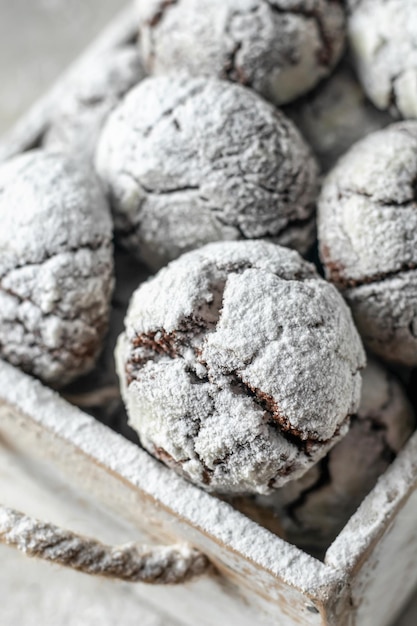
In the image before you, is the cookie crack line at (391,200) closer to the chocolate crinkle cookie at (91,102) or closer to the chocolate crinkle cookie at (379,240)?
the chocolate crinkle cookie at (379,240)

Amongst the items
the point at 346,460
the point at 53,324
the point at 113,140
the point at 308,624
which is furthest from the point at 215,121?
the point at 308,624

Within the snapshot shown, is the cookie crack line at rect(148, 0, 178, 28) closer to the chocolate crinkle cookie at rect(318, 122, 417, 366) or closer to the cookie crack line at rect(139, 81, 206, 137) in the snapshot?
the cookie crack line at rect(139, 81, 206, 137)

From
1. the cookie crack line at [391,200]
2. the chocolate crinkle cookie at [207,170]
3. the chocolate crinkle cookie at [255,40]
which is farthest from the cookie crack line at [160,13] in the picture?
the cookie crack line at [391,200]

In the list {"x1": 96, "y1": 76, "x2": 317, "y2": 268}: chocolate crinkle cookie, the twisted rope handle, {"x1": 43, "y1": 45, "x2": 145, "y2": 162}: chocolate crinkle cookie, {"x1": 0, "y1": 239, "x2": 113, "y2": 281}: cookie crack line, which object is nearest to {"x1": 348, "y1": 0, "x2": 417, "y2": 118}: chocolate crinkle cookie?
{"x1": 96, "y1": 76, "x2": 317, "y2": 268}: chocolate crinkle cookie

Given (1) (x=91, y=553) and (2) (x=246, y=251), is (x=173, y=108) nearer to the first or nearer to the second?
(2) (x=246, y=251)

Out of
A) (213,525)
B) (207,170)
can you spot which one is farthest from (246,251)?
(213,525)

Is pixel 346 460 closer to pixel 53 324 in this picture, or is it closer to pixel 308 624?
pixel 308 624
